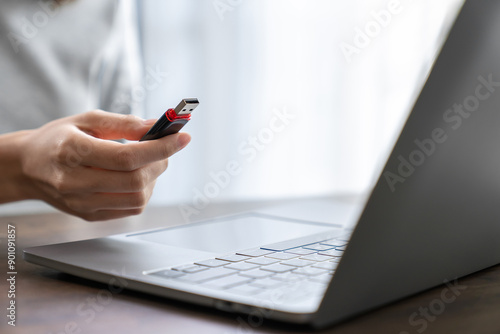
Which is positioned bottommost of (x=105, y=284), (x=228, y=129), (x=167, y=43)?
(x=228, y=129)

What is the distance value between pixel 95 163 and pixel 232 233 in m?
0.17

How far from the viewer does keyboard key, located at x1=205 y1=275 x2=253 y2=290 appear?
0.41 meters

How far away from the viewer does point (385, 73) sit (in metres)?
2.56

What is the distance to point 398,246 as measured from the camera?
374 mm

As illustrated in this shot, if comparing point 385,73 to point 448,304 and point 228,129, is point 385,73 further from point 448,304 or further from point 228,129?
point 448,304

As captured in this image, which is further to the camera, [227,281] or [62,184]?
[62,184]

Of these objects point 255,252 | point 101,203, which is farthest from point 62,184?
point 255,252

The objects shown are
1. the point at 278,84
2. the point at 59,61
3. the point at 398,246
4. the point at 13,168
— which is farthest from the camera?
the point at 278,84

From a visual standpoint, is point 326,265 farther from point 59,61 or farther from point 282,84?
point 282,84

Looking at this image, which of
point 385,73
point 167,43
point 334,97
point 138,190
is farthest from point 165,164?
point 385,73

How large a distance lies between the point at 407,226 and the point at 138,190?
0.35 m

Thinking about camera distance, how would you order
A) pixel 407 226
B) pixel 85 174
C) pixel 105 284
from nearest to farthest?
pixel 407 226 → pixel 105 284 → pixel 85 174

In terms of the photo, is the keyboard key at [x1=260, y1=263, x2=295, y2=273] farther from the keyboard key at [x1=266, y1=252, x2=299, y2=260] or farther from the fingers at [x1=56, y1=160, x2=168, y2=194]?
the fingers at [x1=56, y1=160, x2=168, y2=194]

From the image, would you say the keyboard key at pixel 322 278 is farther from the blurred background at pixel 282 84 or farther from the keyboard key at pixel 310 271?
the blurred background at pixel 282 84
